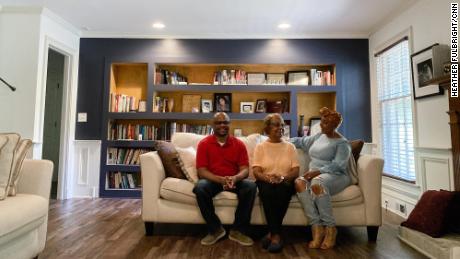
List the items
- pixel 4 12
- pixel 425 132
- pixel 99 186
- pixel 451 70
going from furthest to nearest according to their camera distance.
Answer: pixel 99 186 → pixel 4 12 → pixel 425 132 → pixel 451 70

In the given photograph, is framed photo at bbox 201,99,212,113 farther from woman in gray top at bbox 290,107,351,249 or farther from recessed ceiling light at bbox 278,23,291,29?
woman in gray top at bbox 290,107,351,249

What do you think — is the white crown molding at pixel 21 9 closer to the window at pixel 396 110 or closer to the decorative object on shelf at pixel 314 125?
the decorative object on shelf at pixel 314 125

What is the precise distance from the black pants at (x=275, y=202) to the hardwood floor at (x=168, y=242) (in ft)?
0.68

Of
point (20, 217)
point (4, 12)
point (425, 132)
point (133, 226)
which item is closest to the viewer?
point (20, 217)

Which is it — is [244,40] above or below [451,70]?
above

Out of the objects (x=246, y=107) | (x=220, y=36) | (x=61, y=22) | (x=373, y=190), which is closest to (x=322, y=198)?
(x=373, y=190)

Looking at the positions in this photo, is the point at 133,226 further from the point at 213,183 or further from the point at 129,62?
the point at 129,62

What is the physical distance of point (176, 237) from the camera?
7.66 feet

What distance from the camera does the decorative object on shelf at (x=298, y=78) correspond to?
420 cm

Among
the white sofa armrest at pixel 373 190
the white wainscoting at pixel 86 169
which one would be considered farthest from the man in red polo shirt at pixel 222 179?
the white wainscoting at pixel 86 169

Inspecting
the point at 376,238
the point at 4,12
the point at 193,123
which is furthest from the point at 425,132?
the point at 4,12

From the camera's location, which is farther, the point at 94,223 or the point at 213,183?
the point at 94,223

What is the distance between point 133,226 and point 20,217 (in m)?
1.29

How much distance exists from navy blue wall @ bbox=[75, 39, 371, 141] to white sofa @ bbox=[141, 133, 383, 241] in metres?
1.94
